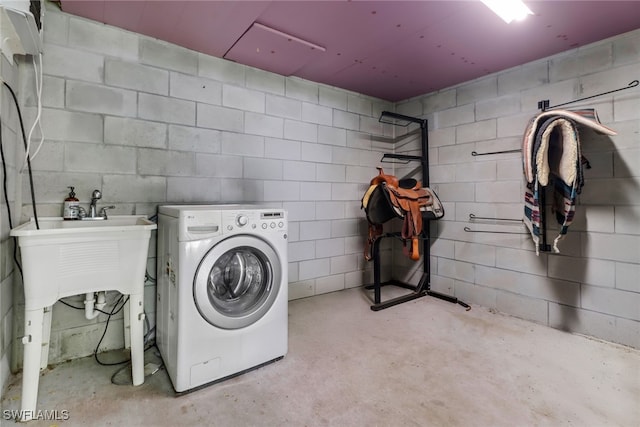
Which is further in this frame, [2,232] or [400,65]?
[400,65]

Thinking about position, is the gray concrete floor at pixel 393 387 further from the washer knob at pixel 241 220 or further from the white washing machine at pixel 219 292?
the washer knob at pixel 241 220

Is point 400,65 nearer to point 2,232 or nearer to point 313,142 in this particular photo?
point 313,142

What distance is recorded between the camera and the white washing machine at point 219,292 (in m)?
1.59

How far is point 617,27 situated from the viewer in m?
2.04

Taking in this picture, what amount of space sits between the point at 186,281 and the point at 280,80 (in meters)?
2.08

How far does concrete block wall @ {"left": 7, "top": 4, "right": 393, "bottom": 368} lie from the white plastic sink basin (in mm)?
579

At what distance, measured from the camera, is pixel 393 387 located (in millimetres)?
1665

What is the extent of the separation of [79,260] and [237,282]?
0.82 m

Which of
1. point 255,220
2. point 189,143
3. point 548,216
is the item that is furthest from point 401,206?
point 189,143

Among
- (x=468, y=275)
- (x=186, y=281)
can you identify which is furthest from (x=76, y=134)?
(x=468, y=275)

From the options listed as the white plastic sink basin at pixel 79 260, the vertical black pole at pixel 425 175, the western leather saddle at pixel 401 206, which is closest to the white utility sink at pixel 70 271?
the white plastic sink basin at pixel 79 260

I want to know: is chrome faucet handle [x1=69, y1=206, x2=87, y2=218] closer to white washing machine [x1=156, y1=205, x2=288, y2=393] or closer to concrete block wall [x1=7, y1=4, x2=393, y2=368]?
concrete block wall [x1=7, y1=4, x2=393, y2=368]

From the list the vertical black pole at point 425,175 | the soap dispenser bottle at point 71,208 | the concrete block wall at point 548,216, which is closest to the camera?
Result: the soap dispenser bottle at point 71,208

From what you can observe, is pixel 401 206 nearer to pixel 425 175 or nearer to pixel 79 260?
pixel 425 175
